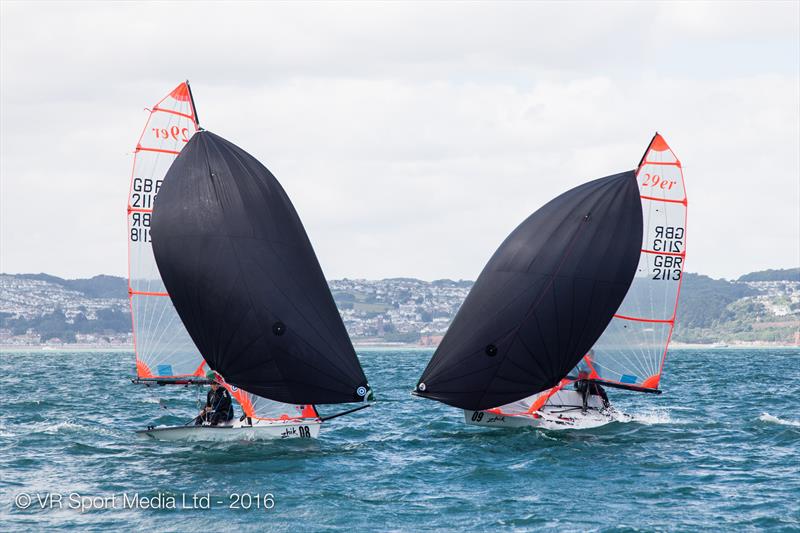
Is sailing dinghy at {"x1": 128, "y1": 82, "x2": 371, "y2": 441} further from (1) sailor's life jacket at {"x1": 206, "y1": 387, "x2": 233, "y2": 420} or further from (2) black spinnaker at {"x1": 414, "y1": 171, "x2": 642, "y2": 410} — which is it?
(2) black spinnaker at {"x1": 414, "y1": 171, "x2": 642, "y2": 410}

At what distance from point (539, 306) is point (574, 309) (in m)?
0.86

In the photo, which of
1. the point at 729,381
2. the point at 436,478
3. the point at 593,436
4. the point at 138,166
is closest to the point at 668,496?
the point at 436,478

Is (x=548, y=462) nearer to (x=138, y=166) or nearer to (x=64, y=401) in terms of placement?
(x=138, y=166)

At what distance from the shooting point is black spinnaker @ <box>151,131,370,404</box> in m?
20.7

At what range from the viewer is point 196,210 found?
832 inches

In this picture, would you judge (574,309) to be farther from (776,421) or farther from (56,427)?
(56,427)

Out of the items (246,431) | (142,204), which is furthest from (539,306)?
(142,204)

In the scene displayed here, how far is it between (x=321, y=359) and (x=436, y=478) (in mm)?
3409

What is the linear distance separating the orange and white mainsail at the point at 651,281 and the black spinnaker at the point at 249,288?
22.8ft

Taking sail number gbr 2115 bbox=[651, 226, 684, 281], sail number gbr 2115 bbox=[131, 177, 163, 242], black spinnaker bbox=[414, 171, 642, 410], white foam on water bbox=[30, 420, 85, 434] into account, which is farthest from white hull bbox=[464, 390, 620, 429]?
white foam on water bbox=[30, 420, 85, 434]

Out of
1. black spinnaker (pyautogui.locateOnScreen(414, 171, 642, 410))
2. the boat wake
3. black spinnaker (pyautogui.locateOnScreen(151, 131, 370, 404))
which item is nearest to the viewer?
black spinnaker (pyautogui.locateOnScreen(151, 131, 370, 404))

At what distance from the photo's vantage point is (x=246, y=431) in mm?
21672

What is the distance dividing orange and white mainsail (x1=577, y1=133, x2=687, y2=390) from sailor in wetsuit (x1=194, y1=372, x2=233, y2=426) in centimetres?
820

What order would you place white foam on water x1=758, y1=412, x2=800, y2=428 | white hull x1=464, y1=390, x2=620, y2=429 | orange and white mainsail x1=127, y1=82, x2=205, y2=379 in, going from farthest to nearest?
white foam on water x1=758, y1=412, x2=800, y2=428, white hull x1=464, y1=390, x2=620, y2=429, orange and white mainsail x1=127, y1=82, x2=205, y2=379
